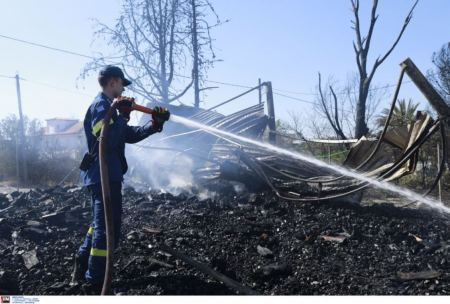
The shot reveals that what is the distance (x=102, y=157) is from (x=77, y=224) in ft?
8.41

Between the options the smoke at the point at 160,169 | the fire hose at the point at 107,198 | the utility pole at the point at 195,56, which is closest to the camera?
the fire hose at the point at 107,198

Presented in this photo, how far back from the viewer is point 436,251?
11.3 ft

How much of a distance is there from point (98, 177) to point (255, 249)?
159 cm

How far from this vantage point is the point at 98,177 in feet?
10.5

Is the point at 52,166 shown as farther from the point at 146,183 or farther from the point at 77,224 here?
the point at 77,224

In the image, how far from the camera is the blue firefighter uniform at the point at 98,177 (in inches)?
117

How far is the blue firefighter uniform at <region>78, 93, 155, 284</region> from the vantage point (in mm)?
2966

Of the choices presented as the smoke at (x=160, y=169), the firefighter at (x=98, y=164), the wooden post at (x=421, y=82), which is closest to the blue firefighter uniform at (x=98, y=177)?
the firefighter at (x=98, y=164)

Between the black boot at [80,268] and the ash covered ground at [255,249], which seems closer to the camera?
the ash covered ground at [255,249]

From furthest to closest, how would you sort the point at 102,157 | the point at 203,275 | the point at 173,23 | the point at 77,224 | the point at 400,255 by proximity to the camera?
1. the point at 173,23
2. the point at 77,224
3. the point at 400,255
4. the point at 203,275
5. the point at 102,157

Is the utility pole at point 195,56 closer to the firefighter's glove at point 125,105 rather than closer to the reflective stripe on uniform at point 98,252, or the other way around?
the firefighter's glove at point 125,105

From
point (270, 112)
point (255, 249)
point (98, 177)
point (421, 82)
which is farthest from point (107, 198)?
point (270, 112)

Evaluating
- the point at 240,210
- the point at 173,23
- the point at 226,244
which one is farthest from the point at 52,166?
the point at 226,244

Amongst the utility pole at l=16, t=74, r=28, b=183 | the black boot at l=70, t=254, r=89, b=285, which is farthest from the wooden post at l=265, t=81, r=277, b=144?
the utility pole at l=16, t=74, r=28, b=183
